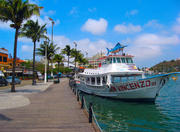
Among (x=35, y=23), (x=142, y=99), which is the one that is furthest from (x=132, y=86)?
(x=35, y=23)

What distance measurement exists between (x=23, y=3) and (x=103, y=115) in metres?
15.0

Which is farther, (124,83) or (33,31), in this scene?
(33,31)

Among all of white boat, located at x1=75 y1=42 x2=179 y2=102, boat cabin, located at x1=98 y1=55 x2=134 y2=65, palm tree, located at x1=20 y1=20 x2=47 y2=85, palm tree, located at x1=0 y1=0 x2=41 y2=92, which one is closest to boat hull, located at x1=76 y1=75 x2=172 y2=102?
white boat, located at x1=75 y1=42 x2=179 y2=102

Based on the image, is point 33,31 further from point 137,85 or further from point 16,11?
point 137,85

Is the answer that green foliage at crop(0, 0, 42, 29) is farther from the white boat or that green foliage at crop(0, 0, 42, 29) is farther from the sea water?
the sea water

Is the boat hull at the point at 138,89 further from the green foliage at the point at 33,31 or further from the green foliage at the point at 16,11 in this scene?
the green foliage at the point at 33,31

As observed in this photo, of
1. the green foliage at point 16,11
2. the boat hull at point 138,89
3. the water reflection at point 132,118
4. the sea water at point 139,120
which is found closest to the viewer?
the sea water at point 139,120

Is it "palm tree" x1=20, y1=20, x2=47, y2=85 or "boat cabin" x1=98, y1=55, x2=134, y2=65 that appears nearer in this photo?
"boat cabin" x1=98, y1=55, x2=134, y2=65

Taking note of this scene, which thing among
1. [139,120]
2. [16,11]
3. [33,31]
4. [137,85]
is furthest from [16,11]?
[139,120]

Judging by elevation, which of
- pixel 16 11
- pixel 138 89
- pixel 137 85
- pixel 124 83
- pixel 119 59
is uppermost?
pixel 16 11

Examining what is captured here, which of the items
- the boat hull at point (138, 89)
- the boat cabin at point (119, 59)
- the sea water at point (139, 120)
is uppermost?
the boat cabin at point (119, 59)

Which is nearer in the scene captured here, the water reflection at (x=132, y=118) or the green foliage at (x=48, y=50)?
the water reflection at (x=132, y=118)

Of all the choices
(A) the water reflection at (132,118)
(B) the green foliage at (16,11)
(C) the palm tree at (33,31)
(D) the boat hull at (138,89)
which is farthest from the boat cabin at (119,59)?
(C) the palm tree at (33,31)

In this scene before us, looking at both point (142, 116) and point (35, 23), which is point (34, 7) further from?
point (142, 116)
